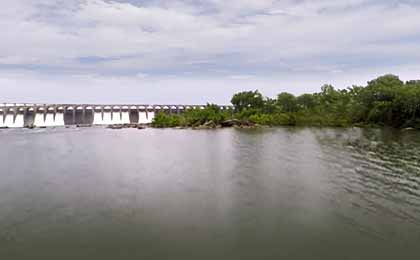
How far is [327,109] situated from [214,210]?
69399 millimetres

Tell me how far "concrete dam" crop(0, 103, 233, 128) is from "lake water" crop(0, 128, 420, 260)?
212 ft

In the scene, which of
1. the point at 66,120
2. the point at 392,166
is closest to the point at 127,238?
the point at 392,166

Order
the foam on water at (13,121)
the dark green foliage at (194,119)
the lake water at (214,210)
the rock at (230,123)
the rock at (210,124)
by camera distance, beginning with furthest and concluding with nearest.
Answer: the foam on water at (13,121), the dark green foliage at (194,119), the rock at (230,123), the rock at (210,124), the lake water at (214,210)

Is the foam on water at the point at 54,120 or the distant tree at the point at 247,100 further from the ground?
the distant tree at the point at 247,100

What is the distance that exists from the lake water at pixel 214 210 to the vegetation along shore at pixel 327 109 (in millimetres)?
38339

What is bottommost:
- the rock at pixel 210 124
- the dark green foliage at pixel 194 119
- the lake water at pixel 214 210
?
the lake water at pixel 214 210

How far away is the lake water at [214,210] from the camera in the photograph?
1010 cm

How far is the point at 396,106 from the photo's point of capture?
2296 inches

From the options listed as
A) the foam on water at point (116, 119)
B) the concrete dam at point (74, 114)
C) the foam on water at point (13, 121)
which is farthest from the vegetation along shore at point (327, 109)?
the foam on water at point (13, 121)

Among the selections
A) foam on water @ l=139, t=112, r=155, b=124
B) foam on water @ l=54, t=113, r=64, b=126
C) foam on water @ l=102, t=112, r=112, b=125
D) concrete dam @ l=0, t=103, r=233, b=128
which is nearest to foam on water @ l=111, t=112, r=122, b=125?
concrete dam @ l=0, t=103, r=233, b=128

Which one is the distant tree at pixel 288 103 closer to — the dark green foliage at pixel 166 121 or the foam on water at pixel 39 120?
the dark green foliage at pixel 166 121

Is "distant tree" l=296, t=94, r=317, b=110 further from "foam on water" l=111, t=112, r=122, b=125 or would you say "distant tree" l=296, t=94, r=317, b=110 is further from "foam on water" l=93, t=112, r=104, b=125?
"foam on water" l=93, t=112, r=104, b=125

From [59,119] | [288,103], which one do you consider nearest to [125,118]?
[59,119]

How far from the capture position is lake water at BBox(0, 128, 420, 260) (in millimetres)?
10102
